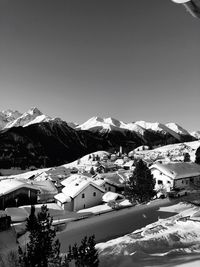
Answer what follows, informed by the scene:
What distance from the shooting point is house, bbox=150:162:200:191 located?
152ft

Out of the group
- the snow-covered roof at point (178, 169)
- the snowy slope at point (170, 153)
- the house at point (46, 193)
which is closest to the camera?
the house at point (46, 193)

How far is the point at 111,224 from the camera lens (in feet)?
93.5

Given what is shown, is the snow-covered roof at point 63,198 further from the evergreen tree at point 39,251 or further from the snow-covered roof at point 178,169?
the evergreen tree at point 39,251

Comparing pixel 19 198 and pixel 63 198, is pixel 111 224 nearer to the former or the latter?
pixel 63 198

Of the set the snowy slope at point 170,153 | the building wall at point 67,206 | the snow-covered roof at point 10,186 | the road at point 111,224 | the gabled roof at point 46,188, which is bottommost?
the road at point 111,224

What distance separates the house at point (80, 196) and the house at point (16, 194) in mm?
4018

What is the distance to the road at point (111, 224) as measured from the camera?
2495cm

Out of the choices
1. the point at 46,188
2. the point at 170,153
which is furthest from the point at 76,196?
the point at 170,153

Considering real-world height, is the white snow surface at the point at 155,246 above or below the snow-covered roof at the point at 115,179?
below

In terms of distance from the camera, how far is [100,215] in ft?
97.2

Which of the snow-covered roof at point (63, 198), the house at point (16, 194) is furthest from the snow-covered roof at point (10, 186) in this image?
the snow-covered roof at point (63, 198)

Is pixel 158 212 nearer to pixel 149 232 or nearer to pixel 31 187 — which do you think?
pixel 149 232

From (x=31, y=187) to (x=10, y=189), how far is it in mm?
3206

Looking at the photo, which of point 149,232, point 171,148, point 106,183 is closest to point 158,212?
point 149,232
